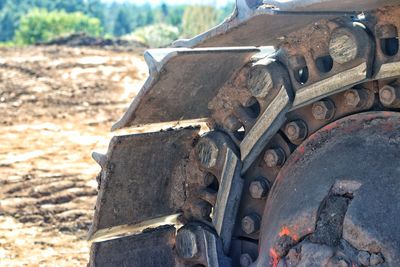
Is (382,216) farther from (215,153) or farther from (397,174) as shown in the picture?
(215,153)

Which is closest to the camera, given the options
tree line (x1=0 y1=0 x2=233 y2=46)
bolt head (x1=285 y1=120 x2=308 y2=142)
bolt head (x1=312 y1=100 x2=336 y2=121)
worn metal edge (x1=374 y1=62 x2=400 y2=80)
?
worn metal edge (x1=374 y1=62 x2=400 y2=80)

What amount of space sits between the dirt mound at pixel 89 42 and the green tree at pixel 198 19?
10.0 m

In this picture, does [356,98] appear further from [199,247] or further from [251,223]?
[199,247]

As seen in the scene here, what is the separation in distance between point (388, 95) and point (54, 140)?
Answer: 939 centimetres

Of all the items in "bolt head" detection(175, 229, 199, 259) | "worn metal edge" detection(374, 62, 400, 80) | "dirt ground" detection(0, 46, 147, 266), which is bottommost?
"dirt ground" detection(0, 46, 147, 266)

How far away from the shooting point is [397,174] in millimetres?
3459

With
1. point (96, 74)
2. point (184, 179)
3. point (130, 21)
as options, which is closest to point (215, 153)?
point (184, 179)

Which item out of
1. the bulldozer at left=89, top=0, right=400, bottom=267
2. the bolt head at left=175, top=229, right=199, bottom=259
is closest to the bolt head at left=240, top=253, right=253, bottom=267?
the bulldozer at left=89, top=0, right=400, bottom=267

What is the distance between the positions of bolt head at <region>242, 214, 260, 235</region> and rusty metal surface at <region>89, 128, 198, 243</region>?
1.44 ft

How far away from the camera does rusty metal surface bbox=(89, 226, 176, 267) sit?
14.0 ft

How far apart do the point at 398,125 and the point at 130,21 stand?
139 m

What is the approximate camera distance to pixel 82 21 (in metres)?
94.4

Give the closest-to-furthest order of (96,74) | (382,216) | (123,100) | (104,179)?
(382,216)
(104,179)
(123,100)
(96,74)

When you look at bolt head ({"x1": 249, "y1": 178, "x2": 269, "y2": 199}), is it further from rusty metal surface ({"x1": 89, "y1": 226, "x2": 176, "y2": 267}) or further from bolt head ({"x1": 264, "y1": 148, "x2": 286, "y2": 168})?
rusty metal surface ({"x1": 89, "y1": 226, "x2": 176, "y2": 267})
